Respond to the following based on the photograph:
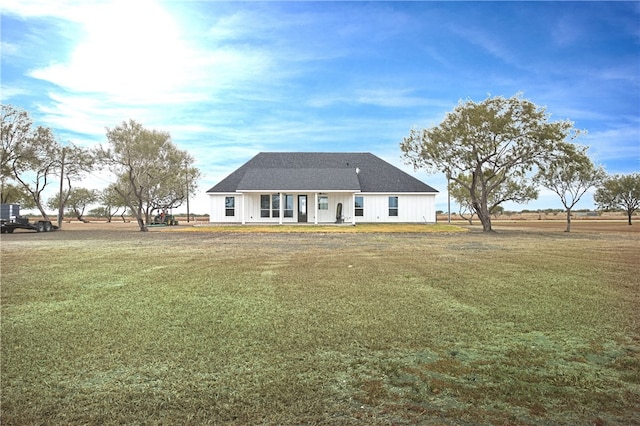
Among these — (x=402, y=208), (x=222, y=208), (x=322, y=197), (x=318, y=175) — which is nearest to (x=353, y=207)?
(x=322, y=197)

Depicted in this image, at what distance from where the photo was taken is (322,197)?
34250mm

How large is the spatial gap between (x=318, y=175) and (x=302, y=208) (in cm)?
303

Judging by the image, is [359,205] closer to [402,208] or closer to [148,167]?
[402,208]

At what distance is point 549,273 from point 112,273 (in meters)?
9.50

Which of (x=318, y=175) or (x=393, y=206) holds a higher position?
(x=318, y=175)

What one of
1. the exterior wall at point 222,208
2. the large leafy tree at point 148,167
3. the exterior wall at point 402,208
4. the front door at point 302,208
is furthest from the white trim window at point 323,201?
the large leafy tree at point 148,167

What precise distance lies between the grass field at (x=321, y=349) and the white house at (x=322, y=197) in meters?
24.8

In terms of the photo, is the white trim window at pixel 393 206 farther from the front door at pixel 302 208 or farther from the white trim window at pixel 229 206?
the white trim window at pixel 229 206

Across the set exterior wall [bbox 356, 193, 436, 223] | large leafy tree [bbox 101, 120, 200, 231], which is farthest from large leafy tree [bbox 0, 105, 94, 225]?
exterior wall [bbox 356, 193, 436, 223]

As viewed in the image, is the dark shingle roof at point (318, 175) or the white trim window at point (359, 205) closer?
the dark shingle roof at point (318, 175)

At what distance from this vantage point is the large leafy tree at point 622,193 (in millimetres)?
46656

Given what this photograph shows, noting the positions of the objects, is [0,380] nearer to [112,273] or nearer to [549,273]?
[112,273]

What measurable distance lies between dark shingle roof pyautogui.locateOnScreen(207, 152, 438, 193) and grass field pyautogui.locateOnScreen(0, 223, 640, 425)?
79.6 ft

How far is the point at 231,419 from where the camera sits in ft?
9.64
